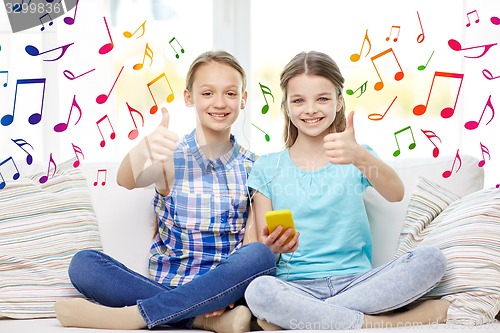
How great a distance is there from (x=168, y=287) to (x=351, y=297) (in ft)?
1.61

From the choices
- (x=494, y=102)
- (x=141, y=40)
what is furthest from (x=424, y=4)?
(x=141, y=40)

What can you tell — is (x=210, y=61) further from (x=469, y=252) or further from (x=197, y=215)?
(x=469, y=252)

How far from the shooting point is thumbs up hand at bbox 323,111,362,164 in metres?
1.71

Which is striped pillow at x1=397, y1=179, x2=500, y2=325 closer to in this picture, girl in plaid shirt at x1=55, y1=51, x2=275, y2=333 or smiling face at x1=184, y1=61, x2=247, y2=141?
girl in plaid shirt at x1=55, y1=51, x2=275, y2=333

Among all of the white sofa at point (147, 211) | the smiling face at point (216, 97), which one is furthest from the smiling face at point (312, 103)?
the white sofa at point (147, 211)

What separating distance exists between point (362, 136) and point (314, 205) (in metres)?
1.04

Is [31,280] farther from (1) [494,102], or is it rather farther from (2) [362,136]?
(1) [494,102]

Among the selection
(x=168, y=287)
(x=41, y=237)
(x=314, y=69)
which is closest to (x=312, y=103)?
(x=314, y=69)

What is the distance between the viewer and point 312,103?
6.37ft

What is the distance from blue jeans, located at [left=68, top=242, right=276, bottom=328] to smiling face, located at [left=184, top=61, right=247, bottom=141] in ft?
1.41

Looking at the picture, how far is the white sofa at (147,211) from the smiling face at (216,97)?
0.91ft

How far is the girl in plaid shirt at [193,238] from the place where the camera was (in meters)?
1.63

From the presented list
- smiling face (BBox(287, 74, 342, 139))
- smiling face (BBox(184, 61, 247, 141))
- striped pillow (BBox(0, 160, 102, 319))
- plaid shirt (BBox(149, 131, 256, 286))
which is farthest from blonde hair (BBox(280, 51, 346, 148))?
striped pillow (BBox(0, 160, 102, 319))

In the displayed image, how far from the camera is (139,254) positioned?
2.00 m
